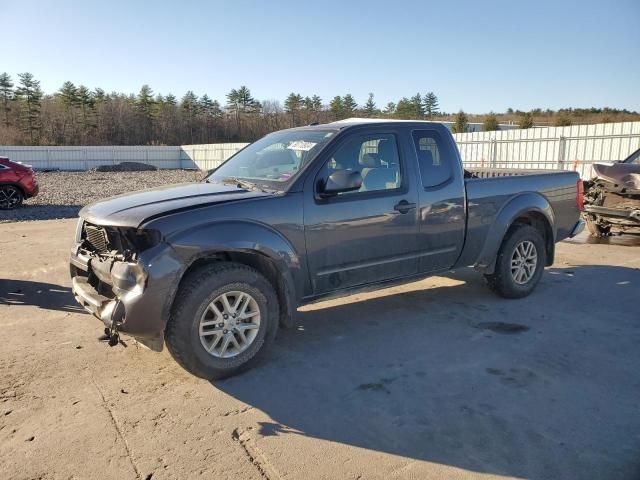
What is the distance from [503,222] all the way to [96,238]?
414 centimetres

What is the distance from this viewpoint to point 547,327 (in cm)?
510

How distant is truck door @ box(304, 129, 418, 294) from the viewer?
14.4 feet

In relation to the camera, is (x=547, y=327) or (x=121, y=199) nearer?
(x=121, y=199)

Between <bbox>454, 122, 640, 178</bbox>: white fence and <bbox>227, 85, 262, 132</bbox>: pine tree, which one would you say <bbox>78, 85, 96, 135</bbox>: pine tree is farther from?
<bbox>454, 122, 640, 178</bbox>: white fence

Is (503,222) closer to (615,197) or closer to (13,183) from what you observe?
(615,197)


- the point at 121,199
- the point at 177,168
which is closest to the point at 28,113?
the point at 177,168

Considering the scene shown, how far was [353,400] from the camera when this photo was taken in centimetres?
362

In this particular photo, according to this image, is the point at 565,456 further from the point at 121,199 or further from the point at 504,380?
the point at 121,199

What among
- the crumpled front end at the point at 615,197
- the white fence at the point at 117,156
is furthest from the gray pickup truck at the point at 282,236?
the white fence at the point at 117,156

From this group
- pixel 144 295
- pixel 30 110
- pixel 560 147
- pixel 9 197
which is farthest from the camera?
pixel 30 110

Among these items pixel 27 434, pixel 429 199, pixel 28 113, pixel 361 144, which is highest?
pixel 28 113

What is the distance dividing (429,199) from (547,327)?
5.64 feet

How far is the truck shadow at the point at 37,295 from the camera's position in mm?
5871

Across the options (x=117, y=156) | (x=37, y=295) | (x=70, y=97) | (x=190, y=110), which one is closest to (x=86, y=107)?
(x=70, y=97)
